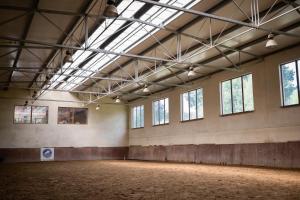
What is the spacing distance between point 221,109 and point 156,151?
8858 mm

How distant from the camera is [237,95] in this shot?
17859mm

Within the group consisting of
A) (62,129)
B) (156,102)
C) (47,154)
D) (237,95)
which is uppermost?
(156,102)

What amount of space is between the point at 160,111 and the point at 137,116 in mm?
4635

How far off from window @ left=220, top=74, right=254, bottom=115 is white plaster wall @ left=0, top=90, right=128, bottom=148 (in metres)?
14.2

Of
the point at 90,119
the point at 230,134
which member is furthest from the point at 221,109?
the point at 90,119

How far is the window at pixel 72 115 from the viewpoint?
92.5 feet

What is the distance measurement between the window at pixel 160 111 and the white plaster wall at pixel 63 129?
531 cm

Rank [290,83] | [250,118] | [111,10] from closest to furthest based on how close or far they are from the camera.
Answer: [111,10]
[290,83]
[250,118]

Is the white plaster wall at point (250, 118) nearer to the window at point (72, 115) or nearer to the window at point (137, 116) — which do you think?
the window at point (137, 116)

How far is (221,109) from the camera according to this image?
1898 centimetres

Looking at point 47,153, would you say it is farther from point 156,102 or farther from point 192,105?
point 192,105

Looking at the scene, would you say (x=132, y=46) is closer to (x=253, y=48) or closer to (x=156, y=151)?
(x=253, y=48)

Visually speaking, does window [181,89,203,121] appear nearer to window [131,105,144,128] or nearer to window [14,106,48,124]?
window [131,105,144,128]

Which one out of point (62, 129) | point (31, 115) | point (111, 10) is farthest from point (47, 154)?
point (111, 10)
